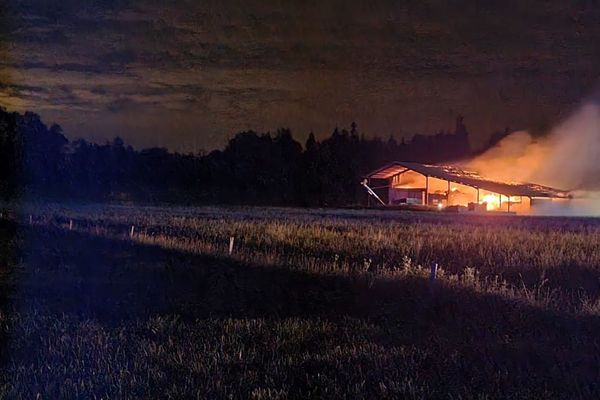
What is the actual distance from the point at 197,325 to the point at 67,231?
63.2ft

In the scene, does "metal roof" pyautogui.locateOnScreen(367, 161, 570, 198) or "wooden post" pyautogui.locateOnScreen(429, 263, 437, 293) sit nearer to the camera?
"wooden post" pyautogui.locateOnScreen(429, 263, 437, 293)

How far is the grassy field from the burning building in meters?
39.1

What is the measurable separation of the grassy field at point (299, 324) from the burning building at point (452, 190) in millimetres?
39143

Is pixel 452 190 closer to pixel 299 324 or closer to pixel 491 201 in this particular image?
pixel 491 201

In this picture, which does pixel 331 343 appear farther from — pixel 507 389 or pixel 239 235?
pixel 239 235

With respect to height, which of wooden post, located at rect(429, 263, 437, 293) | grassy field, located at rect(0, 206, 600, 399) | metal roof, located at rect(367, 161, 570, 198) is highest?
metal roof, located at rect(367, 161, 570, 198)

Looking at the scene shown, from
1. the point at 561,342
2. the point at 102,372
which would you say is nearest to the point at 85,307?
the point at 102,372

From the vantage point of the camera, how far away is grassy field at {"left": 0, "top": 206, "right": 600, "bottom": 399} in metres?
7.08

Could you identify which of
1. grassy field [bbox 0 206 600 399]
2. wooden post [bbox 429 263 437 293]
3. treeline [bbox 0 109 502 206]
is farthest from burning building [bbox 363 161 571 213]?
wooden post [bbox 429 263 437 293]

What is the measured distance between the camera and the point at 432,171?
62.0 meters

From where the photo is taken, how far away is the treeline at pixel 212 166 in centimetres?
8131

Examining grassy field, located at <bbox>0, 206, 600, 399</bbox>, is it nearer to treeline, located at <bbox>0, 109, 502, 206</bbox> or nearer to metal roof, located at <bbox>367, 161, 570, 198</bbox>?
metal roof, located at <bbox>367, 161, 570, 198</bbox>

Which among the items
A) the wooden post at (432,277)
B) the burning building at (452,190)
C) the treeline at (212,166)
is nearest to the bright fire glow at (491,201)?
the burning building at (452,190)

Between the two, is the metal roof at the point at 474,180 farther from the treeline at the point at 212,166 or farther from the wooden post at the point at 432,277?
the wooden post at the point at 432,277
